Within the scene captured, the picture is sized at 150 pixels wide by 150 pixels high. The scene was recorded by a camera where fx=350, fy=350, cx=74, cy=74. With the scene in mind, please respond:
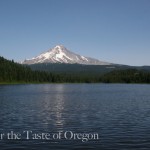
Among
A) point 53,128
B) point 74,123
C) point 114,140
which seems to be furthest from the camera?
point 74,123

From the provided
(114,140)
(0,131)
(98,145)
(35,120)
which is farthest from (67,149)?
(35,120)

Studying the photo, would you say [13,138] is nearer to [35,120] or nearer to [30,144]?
[30,144]

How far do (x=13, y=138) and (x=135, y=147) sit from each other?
1239cm

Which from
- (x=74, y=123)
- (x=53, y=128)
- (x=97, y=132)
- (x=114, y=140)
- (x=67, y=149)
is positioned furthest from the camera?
(x=74, y=123)

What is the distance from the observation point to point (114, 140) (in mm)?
35156

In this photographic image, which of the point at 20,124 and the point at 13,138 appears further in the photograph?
the point at 20,124

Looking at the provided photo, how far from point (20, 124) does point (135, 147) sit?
60.1 feet

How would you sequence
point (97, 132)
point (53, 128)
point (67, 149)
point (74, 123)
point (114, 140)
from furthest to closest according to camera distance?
point (74, 123), point (53, 128), point (97, 132), point (114, 140), point (67, 149)

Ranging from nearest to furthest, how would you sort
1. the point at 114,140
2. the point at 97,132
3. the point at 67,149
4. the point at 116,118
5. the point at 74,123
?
1. the point at 67,149
2. the point at 114,140
3. the point at 97,132
4. the point at 74,123
5. the point at 116,118

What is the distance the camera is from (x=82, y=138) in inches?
1420

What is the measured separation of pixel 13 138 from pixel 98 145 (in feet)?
29.4

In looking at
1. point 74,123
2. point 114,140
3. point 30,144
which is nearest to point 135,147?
point 114,140

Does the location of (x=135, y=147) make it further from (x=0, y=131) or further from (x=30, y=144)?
(x=0, y=131)

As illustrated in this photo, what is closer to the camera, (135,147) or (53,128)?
(135,147)
